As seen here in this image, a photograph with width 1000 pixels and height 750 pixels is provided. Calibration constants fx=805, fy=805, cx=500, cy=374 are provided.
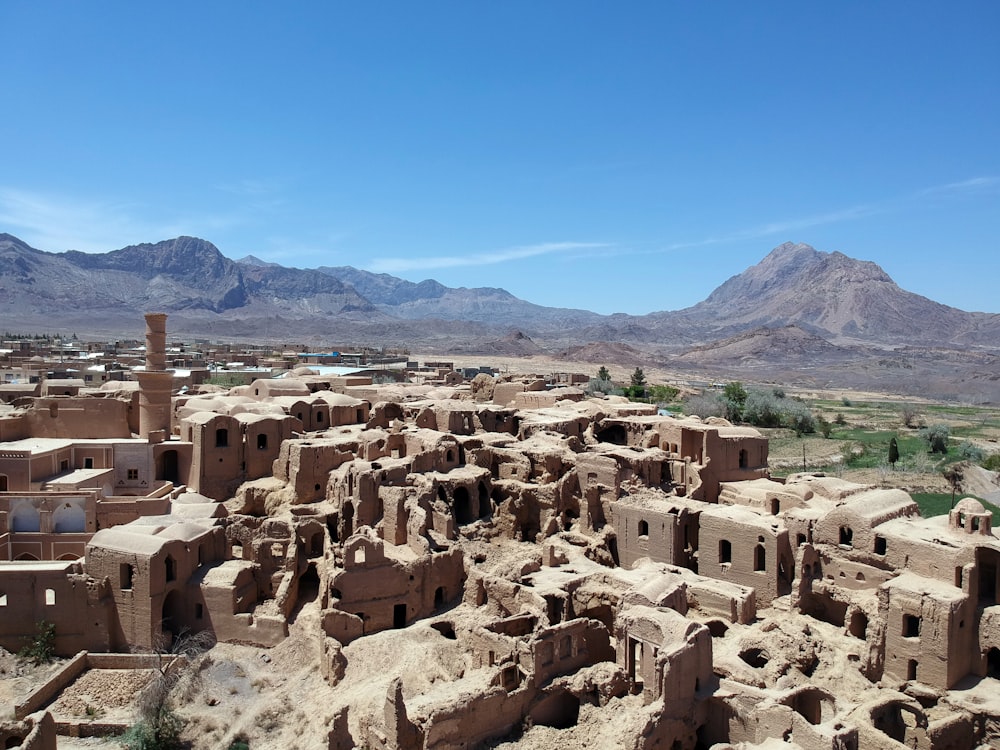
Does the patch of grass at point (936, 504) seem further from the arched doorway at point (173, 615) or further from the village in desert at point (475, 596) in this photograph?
the arched doorway at point (173, 615)

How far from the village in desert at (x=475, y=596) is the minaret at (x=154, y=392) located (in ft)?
3.23

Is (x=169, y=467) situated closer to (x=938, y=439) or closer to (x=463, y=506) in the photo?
(x=463, y=506)

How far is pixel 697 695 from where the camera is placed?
698 inches

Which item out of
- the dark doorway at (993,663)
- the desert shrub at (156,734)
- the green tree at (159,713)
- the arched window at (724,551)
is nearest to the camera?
the desert shrub at (156,734)

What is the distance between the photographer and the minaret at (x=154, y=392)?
3269cm

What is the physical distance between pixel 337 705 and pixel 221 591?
549 cm

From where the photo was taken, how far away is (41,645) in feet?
71.2

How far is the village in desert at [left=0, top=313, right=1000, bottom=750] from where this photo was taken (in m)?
18.1

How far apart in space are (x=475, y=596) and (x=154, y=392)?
17.7 metres

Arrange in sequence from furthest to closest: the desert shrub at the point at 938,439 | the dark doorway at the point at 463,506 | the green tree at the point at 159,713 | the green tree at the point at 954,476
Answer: the desert shrub at the point at 938,439, the green tree at the point at 954,476, the dark doorway at the point at 463,506, the green tree at the point at 159,713

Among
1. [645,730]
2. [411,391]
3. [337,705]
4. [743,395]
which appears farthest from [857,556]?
[743,395]

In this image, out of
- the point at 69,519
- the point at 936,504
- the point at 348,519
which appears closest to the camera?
the point at 69,519

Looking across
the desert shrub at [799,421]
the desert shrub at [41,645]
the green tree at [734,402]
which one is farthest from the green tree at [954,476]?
the desert shrub at [41,645]

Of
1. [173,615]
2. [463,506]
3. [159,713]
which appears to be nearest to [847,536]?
[463,506]
